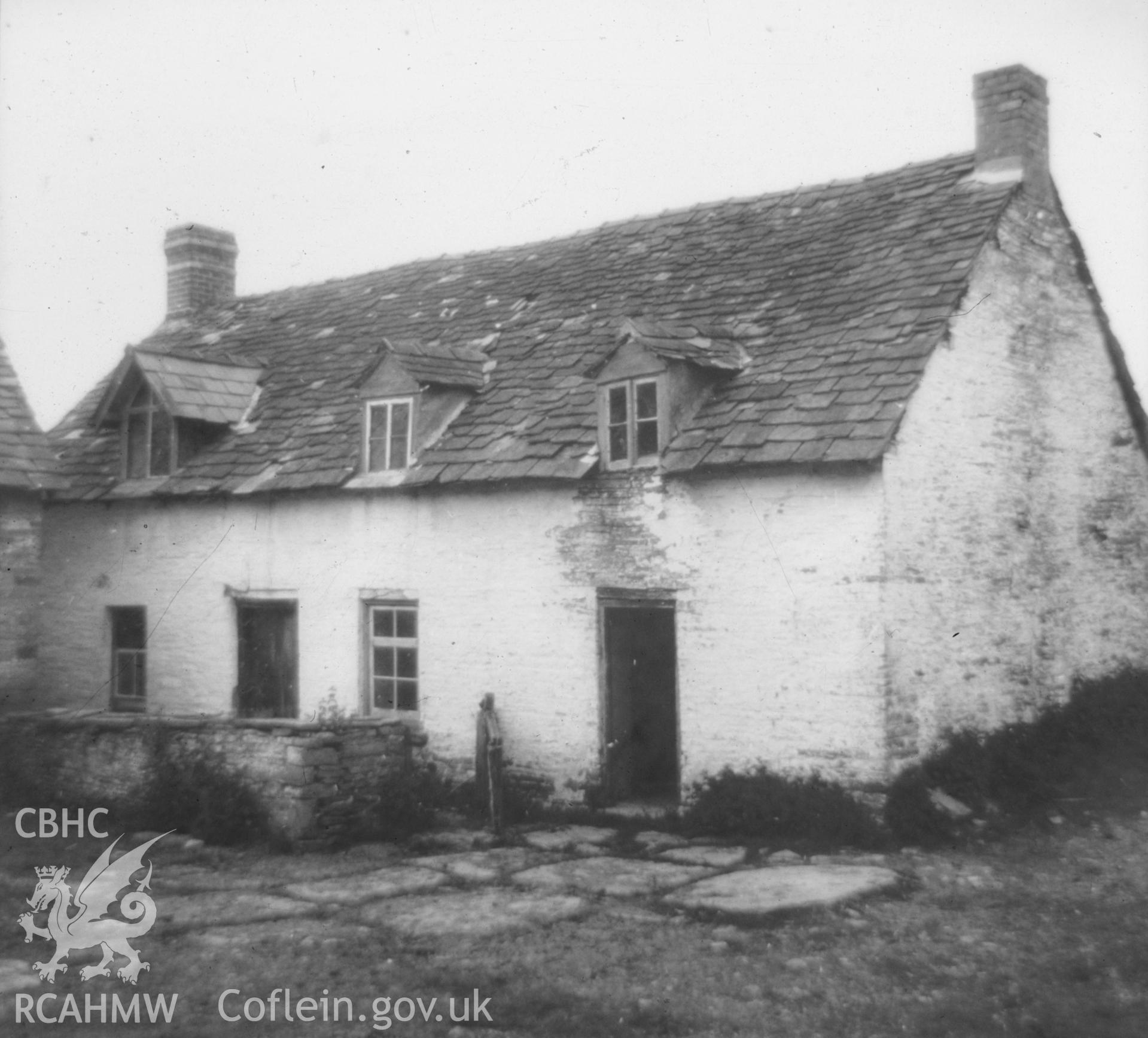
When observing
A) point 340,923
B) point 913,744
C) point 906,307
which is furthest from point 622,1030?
point 906,307

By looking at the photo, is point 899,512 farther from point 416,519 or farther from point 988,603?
point 416,519

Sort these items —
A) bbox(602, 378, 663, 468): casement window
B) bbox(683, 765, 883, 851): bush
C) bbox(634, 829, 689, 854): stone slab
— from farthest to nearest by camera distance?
bbox(602, 378, 663, 468): casement window < bbox(634, 829, 689, 854): stone slab < bbox(683, 765, 883, 851): bush

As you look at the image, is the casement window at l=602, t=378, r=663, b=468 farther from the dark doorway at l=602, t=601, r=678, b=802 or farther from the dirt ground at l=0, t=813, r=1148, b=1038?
the dirt ground at l=0, t=813, r=1148, b=1038

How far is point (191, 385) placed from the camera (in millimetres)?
16406

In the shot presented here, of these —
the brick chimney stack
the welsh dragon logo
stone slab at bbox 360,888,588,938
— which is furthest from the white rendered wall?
the brick chimney stack

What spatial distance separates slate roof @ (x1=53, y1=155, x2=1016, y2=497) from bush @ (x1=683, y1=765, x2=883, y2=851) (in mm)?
2914

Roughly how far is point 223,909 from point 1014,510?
8.61 metres

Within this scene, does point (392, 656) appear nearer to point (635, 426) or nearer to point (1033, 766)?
point (635, 426)

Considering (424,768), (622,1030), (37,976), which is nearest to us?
(622,1030)

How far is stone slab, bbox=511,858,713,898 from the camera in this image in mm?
9117

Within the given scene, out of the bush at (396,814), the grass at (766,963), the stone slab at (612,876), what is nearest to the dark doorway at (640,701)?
the bush at (396,814)

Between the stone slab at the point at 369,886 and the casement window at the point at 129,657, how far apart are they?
7643mm

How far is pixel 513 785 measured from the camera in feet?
41.2

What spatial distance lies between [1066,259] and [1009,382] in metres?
2.24
